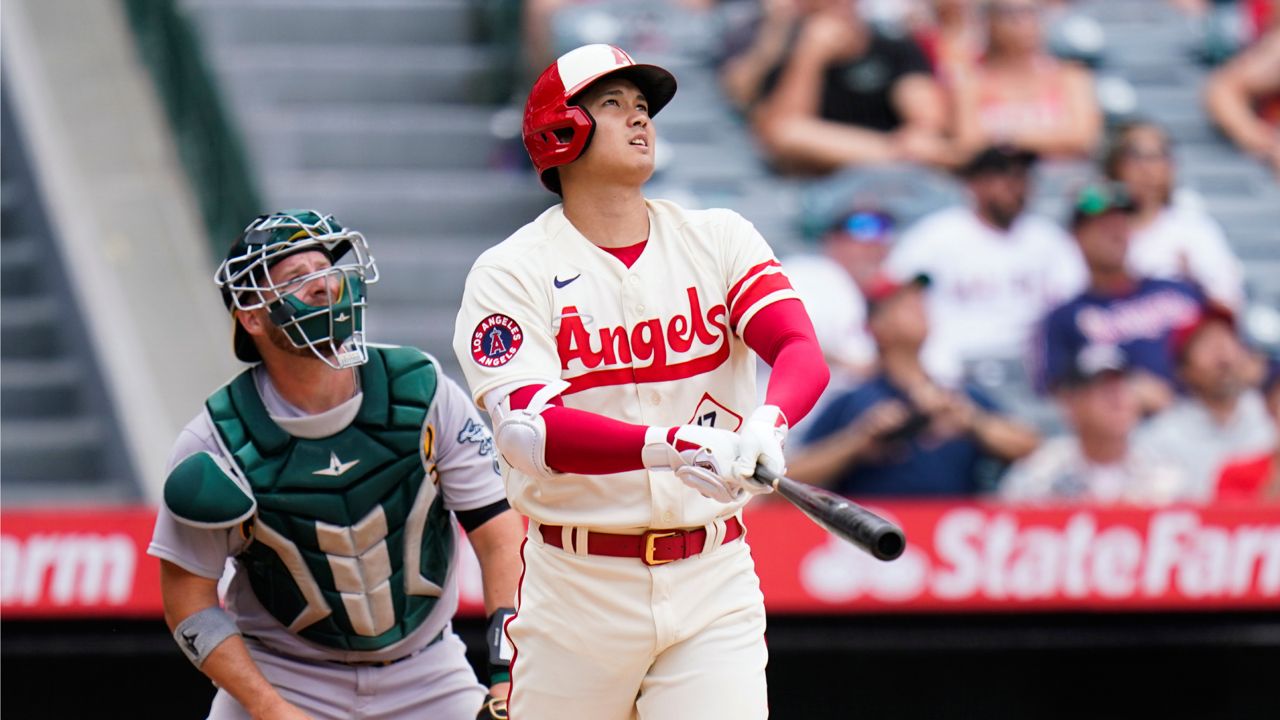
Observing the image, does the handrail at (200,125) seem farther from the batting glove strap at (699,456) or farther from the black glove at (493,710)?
the batting glove strap at (699,456)

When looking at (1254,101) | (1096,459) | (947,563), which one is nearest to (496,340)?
(947,563)

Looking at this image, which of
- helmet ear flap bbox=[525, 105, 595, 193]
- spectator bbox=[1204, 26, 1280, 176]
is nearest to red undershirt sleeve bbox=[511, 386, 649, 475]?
helmet ear flap bbox=[525, 105, 595, 193]

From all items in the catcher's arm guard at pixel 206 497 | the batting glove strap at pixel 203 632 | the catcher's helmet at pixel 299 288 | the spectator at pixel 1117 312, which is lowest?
the spectator at pixel 1117 312

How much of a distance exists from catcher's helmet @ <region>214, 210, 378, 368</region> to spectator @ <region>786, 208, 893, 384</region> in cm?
301

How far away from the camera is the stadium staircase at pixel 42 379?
21.5 ft

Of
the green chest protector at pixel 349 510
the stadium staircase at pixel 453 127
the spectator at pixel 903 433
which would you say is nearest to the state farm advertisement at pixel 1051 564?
the spectator at pixel 903 433

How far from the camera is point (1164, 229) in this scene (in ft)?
22.1

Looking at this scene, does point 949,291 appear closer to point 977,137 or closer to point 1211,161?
point 977,137

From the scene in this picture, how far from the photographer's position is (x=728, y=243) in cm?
294

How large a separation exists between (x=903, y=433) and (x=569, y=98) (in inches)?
134

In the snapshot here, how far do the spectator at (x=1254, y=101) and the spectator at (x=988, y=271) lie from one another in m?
1.42

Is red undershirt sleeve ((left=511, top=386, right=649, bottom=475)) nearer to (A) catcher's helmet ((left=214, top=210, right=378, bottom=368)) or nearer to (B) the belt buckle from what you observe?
(B) the belt buckle

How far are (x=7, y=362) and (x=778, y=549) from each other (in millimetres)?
3427

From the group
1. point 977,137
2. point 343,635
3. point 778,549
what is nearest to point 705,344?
point 343,635
